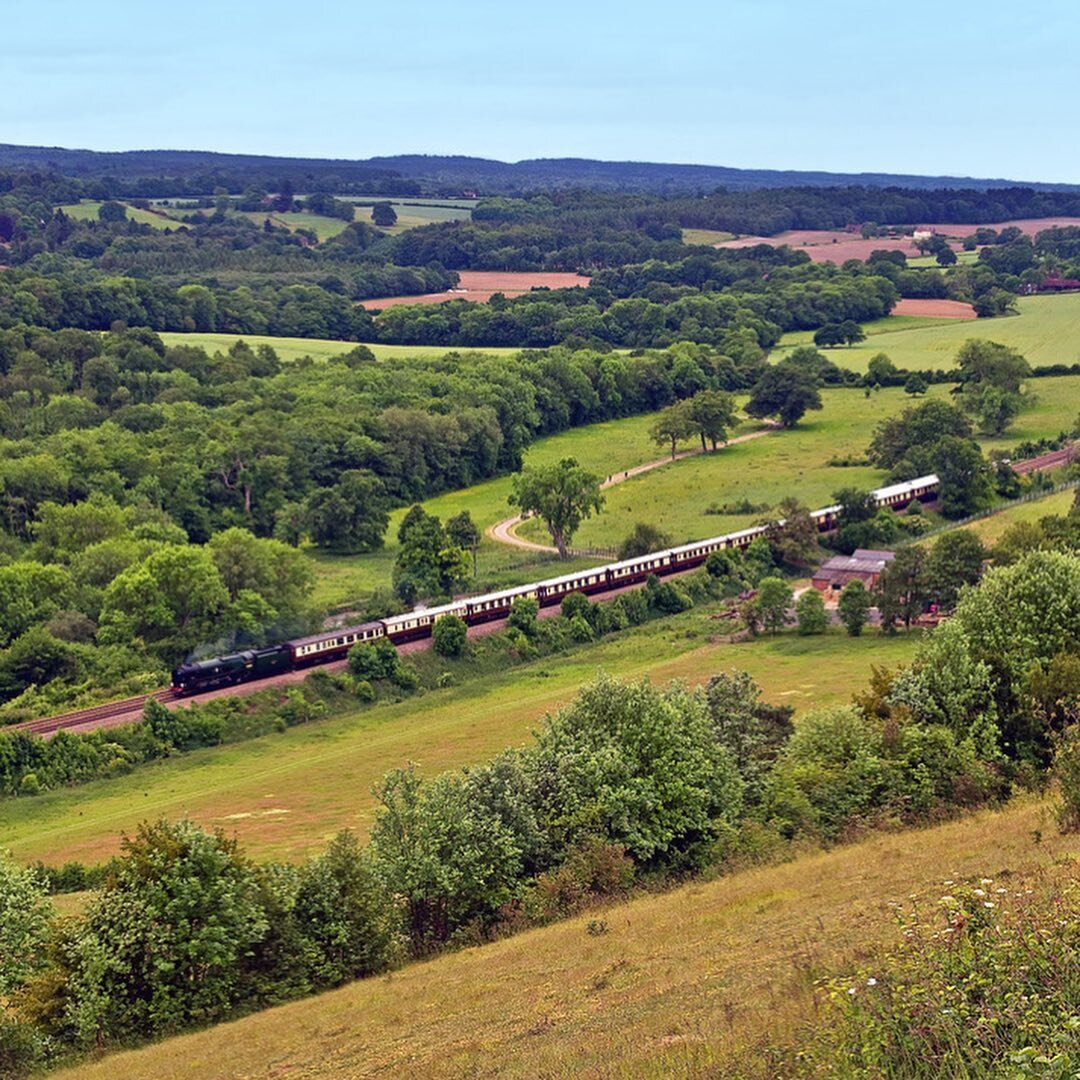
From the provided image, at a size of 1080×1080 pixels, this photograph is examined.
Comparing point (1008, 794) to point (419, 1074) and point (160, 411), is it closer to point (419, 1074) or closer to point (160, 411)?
point (419, 1074)

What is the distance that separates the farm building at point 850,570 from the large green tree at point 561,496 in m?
15.1

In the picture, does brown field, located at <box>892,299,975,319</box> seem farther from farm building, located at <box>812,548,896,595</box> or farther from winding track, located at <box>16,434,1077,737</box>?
winding track, located at <box>16,434,1077,737</box>

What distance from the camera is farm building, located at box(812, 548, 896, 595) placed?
78688 mm

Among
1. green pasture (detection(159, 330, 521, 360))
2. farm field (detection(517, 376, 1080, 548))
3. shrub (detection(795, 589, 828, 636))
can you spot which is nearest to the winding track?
shrub (detection(795, 589, 828, 636))

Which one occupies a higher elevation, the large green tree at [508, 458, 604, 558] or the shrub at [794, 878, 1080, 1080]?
the shrub at [794, 878, 1080, 1080]

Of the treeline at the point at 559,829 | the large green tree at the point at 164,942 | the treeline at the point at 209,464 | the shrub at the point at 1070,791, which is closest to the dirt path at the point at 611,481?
the treeline at the point at 209,464

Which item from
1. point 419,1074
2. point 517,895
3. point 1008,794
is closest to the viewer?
point 419,1074

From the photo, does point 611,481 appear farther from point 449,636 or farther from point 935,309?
point 935,309

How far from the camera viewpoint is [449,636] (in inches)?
2758

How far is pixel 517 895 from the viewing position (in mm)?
33250

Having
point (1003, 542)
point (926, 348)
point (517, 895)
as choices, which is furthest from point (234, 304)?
point (517, 895)

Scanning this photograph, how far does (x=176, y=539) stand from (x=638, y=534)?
2763cm

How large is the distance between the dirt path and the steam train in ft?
33.1

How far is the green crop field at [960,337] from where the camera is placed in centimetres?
15225
